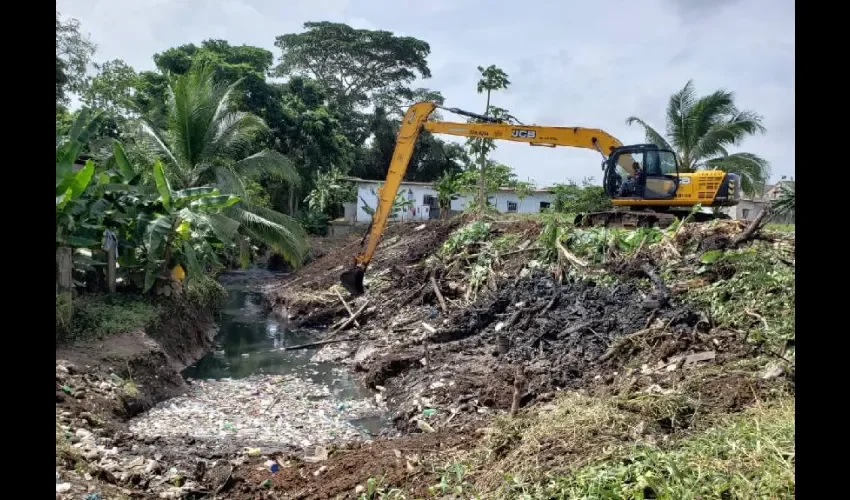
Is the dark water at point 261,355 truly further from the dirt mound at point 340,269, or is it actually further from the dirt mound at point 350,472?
the dirt mound at point 350,472

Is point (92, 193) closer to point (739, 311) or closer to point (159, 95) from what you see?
point (739, 311)

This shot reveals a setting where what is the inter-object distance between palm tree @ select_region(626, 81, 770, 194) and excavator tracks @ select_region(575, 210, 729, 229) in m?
8.80

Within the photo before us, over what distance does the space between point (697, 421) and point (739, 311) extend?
3446 millimetres

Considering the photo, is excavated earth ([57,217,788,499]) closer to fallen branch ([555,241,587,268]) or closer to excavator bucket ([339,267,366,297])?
fallen branch ([555,241,587,268])

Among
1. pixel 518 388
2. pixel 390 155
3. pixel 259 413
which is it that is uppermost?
pixel 390 155

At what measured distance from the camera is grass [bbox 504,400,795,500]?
353 cm

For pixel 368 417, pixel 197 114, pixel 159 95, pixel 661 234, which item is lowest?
pixel 368 417

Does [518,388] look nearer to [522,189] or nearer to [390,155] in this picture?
[522,189]

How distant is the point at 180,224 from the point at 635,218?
9.87 m

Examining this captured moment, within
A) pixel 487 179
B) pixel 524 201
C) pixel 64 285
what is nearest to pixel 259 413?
pixel 64 285

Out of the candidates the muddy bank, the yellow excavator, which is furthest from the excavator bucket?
the muddy bank

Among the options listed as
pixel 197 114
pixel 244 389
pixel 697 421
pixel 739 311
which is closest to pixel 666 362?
pixel 739 311

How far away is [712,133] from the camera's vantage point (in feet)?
71.9

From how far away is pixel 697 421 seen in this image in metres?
5.02
